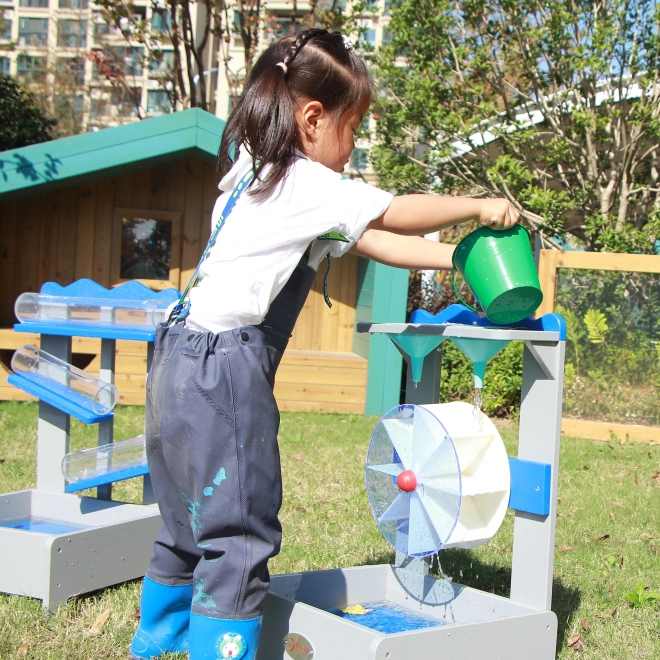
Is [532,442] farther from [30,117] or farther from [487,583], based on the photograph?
[30,117]

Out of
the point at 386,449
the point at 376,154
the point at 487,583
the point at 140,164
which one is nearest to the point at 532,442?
the point at 386,449

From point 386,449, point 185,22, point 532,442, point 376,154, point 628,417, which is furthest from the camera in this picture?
point 185,22

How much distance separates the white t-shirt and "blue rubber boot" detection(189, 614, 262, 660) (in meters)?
0.73

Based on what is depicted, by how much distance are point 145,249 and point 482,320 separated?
6591mm

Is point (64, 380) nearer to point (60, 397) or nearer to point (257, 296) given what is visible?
point (60, 397)

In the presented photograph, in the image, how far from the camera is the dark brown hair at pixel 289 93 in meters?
2.09

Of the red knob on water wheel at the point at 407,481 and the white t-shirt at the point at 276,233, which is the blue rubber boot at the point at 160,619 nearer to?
the red knob on water wheel at the point at 407,481

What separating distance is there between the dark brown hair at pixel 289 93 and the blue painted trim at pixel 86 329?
1.33 meters

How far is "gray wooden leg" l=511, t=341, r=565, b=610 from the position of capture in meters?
2.33

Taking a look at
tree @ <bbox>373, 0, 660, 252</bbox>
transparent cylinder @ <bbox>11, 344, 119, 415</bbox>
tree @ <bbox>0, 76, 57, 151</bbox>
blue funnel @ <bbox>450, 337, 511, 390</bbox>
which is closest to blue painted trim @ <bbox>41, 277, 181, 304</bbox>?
transparent cylinder @ <bbox>11, 344, 119, 415</bbox>

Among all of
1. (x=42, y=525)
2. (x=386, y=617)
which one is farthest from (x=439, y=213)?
(x=42, y=525)

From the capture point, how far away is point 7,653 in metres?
2.47

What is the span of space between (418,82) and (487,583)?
5.93 m

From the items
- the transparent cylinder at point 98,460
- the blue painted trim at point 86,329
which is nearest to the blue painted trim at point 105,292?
the blue painted trim at point 86,329
